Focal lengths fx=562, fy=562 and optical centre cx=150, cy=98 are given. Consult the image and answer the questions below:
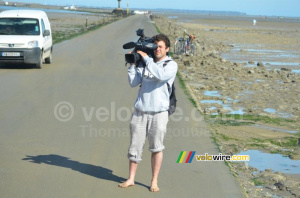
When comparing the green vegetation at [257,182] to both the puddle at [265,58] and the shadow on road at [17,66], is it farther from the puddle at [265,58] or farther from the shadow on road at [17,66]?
the puddle at [265,58]

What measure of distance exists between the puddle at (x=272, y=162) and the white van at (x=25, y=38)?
35.1 ft

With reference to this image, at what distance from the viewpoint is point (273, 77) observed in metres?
19.9

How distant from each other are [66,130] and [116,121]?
1155 mm

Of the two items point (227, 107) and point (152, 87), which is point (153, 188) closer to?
point (152, 87)

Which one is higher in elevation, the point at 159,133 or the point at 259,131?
the point at 159,133

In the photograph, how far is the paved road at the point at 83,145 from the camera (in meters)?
6.38

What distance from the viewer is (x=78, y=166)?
7168 mm

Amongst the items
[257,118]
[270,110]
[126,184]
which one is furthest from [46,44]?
[126,184]

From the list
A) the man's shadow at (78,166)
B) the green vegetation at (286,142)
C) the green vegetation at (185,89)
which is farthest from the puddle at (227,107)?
the man's shadow at (78,166)

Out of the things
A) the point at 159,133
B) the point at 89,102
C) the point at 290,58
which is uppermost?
the point at 159,133

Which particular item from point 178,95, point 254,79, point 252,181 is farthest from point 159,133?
point 254,79

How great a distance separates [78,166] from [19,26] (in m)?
12.6

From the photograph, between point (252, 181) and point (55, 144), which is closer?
point (252, 181)

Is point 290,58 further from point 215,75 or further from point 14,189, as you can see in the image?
point 14,189
